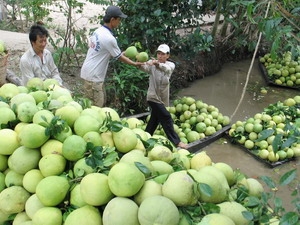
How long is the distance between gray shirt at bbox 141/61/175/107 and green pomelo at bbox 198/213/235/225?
2.74 m

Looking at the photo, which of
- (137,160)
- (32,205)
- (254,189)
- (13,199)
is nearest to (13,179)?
(13,199)

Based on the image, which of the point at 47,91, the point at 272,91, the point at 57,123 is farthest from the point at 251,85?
the point at 57,123

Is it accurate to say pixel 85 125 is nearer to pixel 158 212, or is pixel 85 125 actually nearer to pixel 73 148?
pixel 73 148

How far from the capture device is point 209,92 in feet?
22.8

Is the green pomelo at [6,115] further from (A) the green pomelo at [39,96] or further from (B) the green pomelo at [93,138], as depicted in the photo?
(B) the green pomelo at [93,138]

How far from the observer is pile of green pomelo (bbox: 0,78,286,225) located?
1468mm

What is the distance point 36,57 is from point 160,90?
1520mm

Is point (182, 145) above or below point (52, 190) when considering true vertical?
below

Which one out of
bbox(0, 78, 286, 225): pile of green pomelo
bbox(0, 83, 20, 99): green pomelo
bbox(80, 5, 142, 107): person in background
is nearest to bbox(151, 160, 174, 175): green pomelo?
bbox(0, 78, 286, 225): pile of green pomelo

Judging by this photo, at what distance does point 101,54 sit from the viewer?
4203 millimetres

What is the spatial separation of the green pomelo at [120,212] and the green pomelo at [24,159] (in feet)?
1.87

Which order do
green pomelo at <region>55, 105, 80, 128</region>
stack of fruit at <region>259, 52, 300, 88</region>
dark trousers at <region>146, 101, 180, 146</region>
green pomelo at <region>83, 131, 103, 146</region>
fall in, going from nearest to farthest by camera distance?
green pomelo at <region>83, 131, 103, 146</region>
green pomelo at <region>55, 105, 80, 128</region>
dark trousers at <region>146, 101, 180, 146</region>
stack of fruit at <region>259, 52, 300, 88</region>

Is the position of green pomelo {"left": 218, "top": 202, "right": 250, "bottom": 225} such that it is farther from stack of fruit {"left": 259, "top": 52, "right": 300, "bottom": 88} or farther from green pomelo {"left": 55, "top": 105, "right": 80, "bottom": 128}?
stack of fruit {"left": 259, "top": 52, "right": 300, "bottom": 88}

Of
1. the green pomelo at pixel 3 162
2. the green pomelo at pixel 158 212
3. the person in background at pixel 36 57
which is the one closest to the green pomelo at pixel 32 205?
the green pomelo at pixel 3 162
